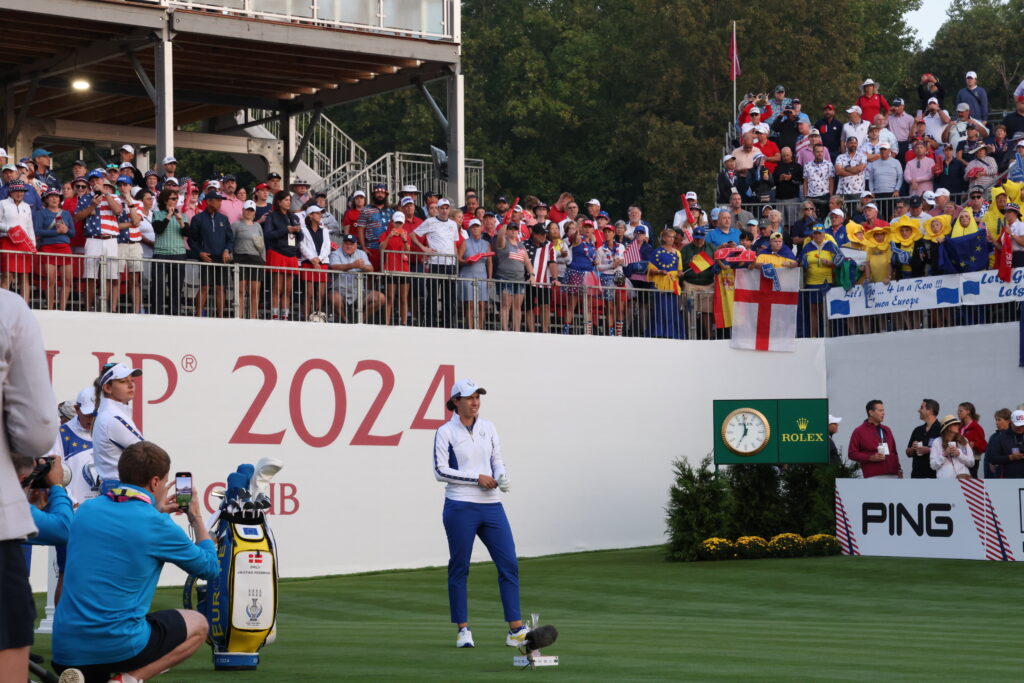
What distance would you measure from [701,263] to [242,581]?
53.6 ft

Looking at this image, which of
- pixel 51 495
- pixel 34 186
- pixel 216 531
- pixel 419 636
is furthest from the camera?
pixel 34 186

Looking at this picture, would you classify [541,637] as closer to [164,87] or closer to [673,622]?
[673,622]

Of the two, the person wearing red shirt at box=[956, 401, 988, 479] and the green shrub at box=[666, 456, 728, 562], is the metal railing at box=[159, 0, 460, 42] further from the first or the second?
the person wearing red shirt at box=[956, 401, 988, 479]

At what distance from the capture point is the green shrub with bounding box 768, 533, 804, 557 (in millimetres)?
21656

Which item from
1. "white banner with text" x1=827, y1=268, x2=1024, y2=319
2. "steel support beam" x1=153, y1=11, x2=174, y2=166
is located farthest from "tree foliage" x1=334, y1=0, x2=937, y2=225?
"steel support beam" x1=153, y1=11, x2=174, y2=166

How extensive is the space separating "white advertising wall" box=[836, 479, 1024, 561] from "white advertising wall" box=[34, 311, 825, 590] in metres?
4.77

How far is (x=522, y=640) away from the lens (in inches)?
453

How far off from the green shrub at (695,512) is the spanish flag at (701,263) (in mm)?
4860

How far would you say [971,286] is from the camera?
2439 cm

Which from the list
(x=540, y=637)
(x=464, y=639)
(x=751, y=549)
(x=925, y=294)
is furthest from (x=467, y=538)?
(x=925, y=294)

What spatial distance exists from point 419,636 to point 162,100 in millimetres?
13872

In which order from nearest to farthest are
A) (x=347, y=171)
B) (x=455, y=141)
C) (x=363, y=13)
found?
(x=363, y=13)
(x=455, y=141)
(x=347, y=171)

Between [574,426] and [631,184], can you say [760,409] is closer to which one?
[574,426]

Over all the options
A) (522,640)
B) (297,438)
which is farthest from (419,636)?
(297,438)
